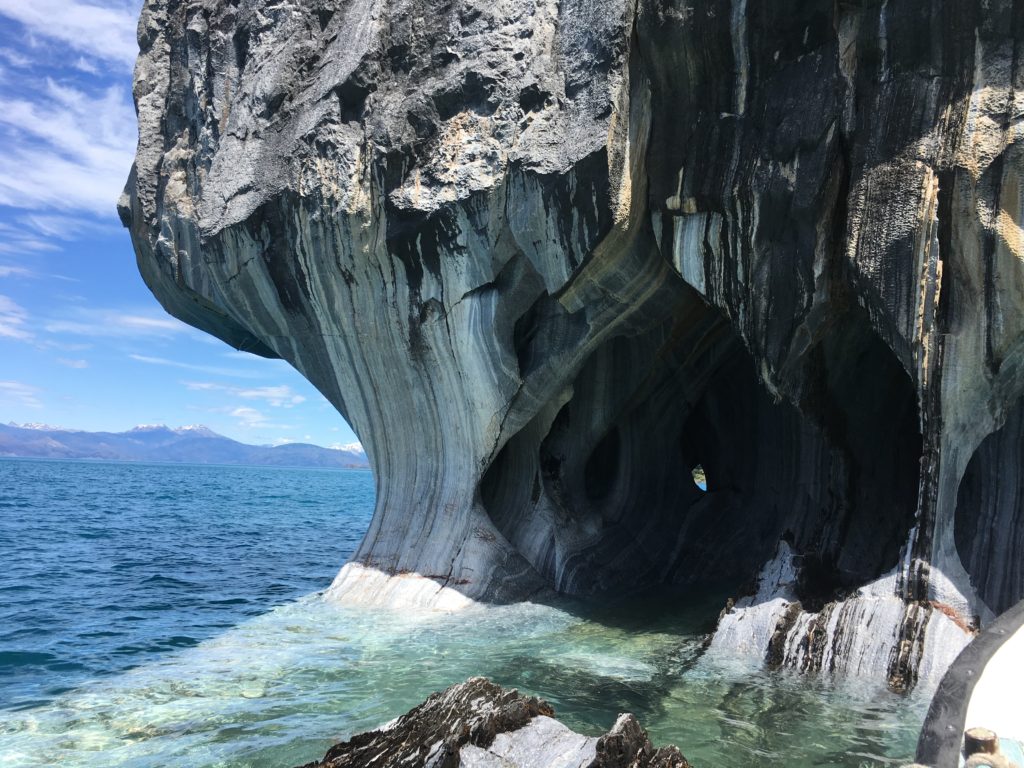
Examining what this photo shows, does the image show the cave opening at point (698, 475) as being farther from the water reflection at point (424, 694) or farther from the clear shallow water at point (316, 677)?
the water reflection at point (424, 694)

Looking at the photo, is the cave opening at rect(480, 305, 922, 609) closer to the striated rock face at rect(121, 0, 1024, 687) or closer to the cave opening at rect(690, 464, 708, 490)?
the striated rock face at rect(121, 0, 1024, 687)

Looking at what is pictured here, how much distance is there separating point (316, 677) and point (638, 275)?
5584 millimetres

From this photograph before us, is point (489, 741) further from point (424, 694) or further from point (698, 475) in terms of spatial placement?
point (698, 475)

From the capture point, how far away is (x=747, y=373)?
13836 millimetres

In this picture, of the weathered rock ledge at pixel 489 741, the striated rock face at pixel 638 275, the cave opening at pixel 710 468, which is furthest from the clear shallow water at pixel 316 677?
the cave opening at pixel 710 468

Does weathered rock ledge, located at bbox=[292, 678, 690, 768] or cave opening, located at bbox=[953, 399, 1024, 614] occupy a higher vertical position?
cave opening, located at bbox=[953, 399, 1024, 614]

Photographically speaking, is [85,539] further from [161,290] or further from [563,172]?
[563,172]

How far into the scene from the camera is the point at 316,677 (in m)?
8.01

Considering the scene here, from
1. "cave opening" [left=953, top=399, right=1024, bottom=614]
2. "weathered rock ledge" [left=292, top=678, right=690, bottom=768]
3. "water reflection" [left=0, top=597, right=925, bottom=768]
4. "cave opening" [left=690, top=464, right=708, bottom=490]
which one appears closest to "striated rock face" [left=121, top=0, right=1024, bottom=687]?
"cave opening" [left=953, top=399, right=1024, bottom=614]

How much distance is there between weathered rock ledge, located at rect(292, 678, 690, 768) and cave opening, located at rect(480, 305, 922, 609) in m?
4.60

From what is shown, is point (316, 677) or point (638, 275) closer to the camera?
point (316, 677)

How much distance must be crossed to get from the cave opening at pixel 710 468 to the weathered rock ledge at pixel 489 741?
460cm

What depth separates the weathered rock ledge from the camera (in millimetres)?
4672

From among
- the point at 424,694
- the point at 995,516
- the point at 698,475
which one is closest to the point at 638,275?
the point at 995,516
